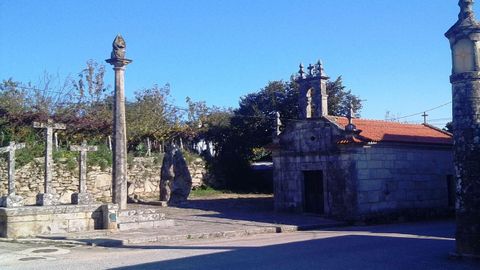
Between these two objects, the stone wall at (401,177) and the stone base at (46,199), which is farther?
the stone wall at (401,177)

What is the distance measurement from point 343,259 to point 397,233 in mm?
6747

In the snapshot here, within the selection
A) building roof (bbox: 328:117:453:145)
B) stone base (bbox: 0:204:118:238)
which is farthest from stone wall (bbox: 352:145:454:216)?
stone base (bbox: 0:204:118:238)

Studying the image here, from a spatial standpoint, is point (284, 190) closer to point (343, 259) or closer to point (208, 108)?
point (343, 259)

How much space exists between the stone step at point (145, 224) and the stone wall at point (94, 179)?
8384 millimetres

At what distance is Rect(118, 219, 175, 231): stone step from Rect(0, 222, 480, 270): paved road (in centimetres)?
326

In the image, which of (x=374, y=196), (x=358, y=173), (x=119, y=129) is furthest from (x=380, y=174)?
(x=119, y=129)

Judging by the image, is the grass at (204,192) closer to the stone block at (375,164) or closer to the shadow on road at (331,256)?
the stone block at (375,164)

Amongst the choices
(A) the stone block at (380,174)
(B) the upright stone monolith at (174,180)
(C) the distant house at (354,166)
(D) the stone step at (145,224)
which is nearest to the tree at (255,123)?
(B) the upright stone monolith at (174,180)

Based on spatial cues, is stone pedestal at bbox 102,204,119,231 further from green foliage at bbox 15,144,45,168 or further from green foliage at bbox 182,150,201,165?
green foliage at bbox 182,150,201,165

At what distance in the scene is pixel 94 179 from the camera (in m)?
27.5

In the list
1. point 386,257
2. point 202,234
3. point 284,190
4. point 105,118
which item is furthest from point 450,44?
point 105,118

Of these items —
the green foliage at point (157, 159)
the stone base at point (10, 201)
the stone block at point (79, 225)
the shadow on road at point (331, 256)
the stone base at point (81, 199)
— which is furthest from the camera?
the green foliage at point (157, 159)

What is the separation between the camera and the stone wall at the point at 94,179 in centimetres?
2470

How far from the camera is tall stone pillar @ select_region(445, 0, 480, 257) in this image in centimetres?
1060
